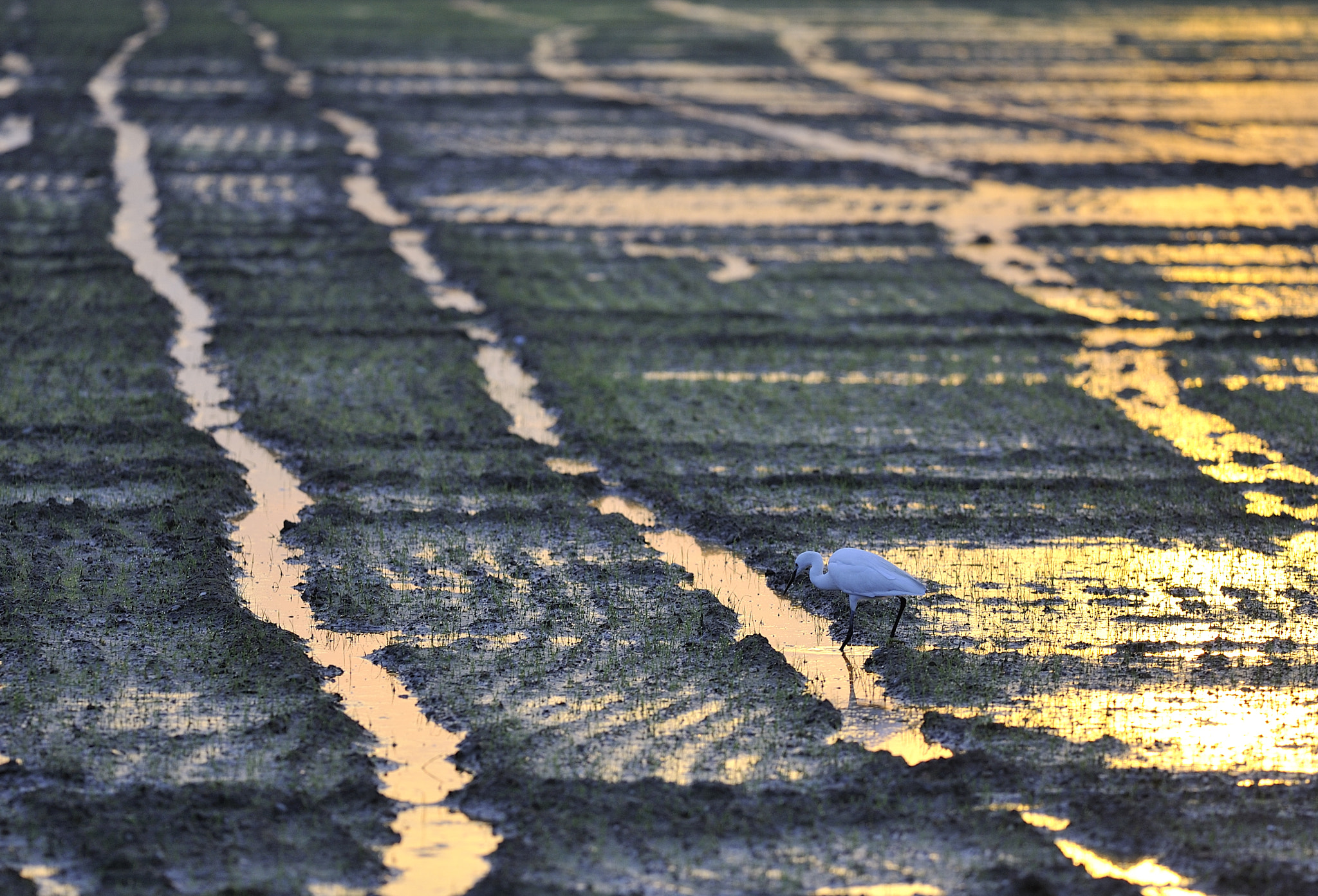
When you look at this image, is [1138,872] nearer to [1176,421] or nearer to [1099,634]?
[1099,634]

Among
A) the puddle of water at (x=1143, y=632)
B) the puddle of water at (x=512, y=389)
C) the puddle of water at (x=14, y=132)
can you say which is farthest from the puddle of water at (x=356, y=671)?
the puddle of water at (x=14, y=132)

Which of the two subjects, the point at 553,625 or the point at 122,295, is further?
the point at 122,295

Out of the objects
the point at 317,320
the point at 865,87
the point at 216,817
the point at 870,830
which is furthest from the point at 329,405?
the point at 865,87

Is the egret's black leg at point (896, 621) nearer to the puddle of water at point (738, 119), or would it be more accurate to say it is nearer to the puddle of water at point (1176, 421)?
the puddle of water at point (1176, 421)

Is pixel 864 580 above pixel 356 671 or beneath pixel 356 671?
above

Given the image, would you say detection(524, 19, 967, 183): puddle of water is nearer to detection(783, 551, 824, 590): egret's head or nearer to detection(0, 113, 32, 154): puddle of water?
detection(0, 113, 32, 154): puddle of water

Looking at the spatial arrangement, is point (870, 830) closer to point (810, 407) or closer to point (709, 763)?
point (709, 763)

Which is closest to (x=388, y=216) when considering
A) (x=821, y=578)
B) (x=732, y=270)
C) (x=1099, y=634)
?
(x=732, y=270)
